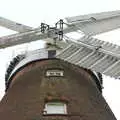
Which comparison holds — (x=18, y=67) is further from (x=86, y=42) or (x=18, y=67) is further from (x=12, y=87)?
(x=86, y=42)

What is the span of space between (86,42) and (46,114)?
2223 mm

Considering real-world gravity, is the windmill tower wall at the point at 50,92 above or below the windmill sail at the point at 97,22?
below

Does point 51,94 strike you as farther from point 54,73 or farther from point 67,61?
point 54,73

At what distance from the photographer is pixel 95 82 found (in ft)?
70.2

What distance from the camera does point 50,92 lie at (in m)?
19.0

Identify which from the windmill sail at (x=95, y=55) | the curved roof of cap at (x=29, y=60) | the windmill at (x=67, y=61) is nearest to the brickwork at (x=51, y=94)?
the windmill at (x=67, y=61)

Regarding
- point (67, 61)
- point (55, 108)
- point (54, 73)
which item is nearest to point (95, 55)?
point (67, 61)

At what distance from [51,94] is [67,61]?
44.5 inches

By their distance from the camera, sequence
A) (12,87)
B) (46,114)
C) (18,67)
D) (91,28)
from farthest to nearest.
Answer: (18,67), (12,87), (91,28), (46,114)

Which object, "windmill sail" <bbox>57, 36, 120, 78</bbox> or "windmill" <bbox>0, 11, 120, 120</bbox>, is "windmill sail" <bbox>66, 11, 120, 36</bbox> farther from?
"windmill sail" <bbox>57, 36, 120, 78</bbox>

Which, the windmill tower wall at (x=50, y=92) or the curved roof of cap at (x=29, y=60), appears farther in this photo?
the curved roof of cap at (x=29, y=60)

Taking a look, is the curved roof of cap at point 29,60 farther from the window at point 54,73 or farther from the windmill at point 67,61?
the window at point 54,73

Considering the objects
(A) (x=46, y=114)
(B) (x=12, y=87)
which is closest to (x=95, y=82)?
(B) (x=12, y=87)

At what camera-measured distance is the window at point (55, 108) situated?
59.0 feet
